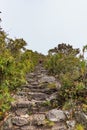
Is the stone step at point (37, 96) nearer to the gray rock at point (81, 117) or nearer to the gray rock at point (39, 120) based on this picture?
the gray rock at point (39, 120)

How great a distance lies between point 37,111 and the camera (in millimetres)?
8961

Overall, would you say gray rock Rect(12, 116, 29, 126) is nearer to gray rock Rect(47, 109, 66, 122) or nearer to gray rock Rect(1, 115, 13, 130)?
gray rock Rect(1, 115, 13, 130)

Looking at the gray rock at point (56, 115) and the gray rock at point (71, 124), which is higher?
the gray rock at point (56, 115)

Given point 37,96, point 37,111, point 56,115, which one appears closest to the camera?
point 56,115

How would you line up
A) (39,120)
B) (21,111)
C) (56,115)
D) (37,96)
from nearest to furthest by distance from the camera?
(39,120), (56,115), (21,111), (37,96)

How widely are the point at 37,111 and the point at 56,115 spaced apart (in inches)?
28.0

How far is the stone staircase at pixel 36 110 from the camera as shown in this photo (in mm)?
7961

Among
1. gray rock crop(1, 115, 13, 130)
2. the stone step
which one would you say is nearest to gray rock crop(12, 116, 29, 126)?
gray rock crop(1, 115, 13, 130)

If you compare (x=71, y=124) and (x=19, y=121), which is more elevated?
(x=19, y=121)

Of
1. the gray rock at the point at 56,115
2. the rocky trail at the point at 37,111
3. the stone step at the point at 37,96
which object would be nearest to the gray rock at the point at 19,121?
the rocky trail at the point at 37,111

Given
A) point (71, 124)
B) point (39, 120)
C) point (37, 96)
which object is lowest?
point (71, 124)

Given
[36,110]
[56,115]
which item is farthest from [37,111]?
[56,115]

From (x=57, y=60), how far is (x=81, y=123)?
20.4ft

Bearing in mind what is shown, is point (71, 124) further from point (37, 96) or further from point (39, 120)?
point (37, 96)
